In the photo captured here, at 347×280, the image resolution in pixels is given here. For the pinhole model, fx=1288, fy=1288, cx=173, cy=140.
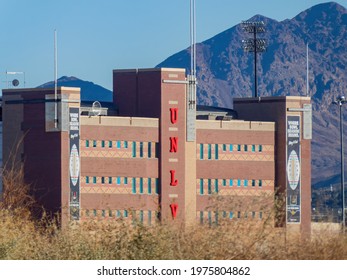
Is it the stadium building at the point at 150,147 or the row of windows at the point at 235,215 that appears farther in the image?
the stadium building at the point at 150,147

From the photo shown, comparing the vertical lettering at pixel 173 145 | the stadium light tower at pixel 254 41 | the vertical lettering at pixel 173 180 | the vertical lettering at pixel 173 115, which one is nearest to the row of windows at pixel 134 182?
the vertical lettering at pixel 173 180

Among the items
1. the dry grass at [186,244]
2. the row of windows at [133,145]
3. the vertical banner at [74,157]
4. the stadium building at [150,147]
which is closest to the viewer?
the dry grass at [186,244]

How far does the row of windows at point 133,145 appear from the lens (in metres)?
115

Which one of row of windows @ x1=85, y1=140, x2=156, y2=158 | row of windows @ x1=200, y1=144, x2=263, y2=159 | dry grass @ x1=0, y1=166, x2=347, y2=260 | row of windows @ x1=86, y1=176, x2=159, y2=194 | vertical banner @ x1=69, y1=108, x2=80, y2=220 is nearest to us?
dry grass @ x1=0, y1=166, x2=347, y2=260

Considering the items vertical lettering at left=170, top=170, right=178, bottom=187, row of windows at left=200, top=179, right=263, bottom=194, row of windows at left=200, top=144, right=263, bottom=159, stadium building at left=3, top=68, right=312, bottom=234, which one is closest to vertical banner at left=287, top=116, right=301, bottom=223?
stadium building at left=3, top=68, right=312, bottom=234

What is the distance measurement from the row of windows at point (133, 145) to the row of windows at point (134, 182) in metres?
2.29

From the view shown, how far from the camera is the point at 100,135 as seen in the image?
11506 centimetres

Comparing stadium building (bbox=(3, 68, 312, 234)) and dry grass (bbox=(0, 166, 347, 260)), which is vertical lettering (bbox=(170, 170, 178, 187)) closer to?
stadium building (bbox=(3, 68, 312, 234))

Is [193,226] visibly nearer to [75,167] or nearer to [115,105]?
[75,167]

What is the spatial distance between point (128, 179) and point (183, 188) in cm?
537

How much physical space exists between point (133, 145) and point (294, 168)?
1768 cm

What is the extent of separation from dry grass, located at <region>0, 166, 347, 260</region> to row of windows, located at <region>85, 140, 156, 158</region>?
88577 mm

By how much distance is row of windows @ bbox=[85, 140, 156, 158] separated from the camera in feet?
379

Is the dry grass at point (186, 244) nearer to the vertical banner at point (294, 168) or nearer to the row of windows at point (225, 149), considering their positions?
the row of windows at point (225, 149)
